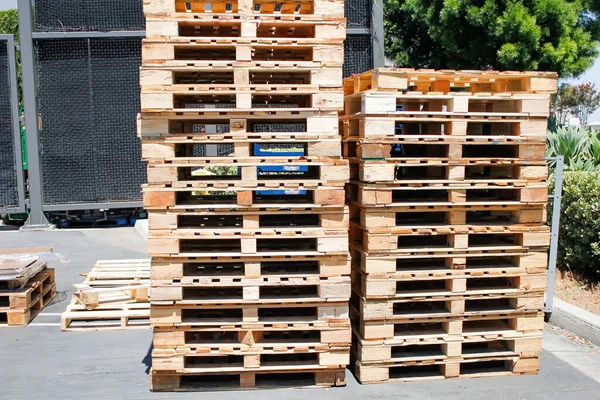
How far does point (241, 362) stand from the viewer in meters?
5.41

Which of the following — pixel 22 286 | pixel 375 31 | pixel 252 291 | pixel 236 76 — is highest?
pixel 375 31

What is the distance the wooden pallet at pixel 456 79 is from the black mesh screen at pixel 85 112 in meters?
9.82

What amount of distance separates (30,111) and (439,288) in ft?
39.4

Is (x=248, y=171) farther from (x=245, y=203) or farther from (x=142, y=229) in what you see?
(x=142, y=229)

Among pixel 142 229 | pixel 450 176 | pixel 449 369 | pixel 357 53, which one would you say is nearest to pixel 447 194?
pixel 450 176

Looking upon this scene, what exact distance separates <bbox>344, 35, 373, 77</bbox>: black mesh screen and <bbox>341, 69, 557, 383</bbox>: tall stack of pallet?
344 inches

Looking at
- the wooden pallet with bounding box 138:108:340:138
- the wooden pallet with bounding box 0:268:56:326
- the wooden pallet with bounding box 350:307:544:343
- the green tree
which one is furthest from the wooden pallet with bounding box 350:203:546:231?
the green tree

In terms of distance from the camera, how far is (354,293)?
6.00 metres

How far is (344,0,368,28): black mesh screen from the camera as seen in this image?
47.6 feet

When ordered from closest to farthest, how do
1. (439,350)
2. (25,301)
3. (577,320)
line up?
(439,350)
(577,320)
(25,301)

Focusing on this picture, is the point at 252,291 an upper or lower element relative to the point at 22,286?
upper

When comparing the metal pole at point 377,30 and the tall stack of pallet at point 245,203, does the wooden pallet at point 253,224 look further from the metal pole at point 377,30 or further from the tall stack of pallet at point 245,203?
the metal pole at point 377,30

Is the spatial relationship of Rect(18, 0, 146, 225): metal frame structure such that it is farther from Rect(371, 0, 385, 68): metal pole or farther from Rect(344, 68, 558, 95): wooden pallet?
Rect(344, 68, 558, 95): wooden pallet

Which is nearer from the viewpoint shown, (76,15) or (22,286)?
(22,286)
